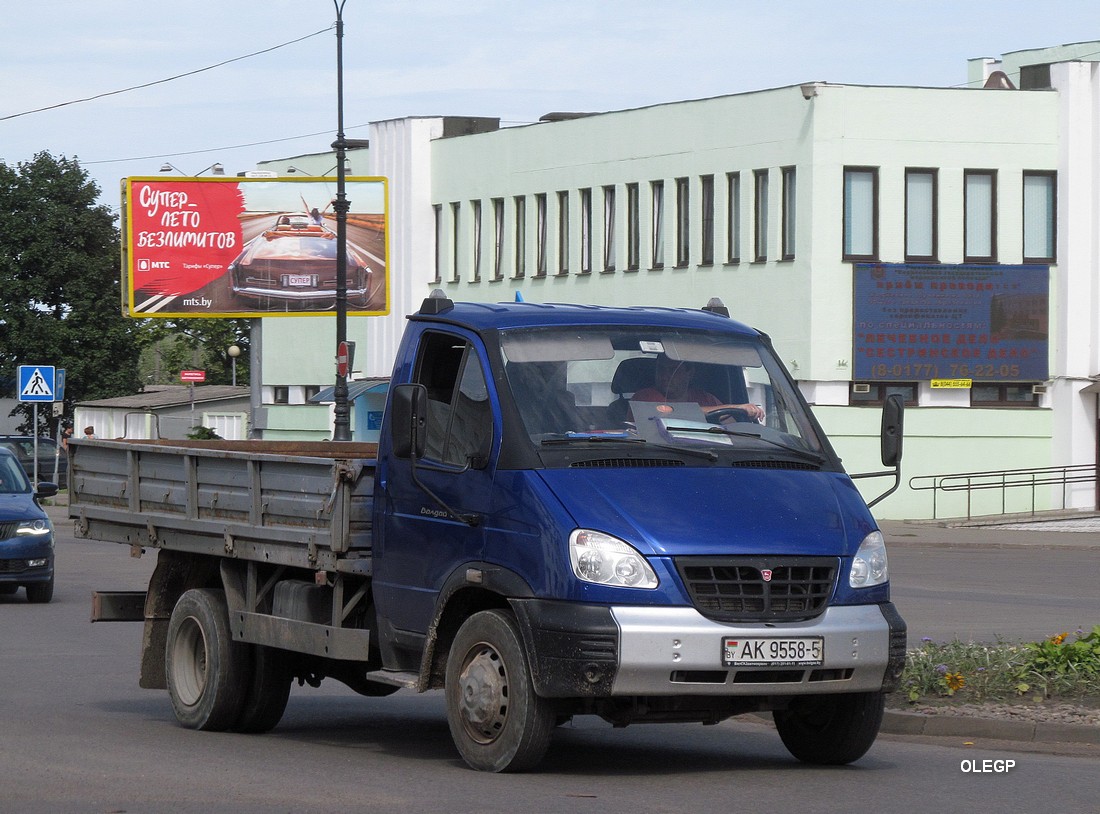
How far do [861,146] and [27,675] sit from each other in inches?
1270

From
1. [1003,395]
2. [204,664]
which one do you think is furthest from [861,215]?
[204,664]

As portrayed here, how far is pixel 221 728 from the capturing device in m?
11.3

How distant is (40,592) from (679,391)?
1377 centimetres

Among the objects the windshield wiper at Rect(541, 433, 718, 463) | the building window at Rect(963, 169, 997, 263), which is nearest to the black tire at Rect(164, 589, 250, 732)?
the windshield wiper at Rect(541, 433, 718, 463)

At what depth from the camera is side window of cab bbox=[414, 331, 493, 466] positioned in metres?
9.45

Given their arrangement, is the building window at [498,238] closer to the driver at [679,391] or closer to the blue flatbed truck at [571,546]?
the blue flatbed truck at [571,546]

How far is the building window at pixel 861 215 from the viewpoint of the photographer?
44.1 m

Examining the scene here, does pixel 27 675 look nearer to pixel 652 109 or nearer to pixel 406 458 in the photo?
pixel 406 458

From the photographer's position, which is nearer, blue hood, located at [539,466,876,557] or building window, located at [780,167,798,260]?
blue hood, located at [539,466,876,557]

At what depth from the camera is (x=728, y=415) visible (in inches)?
379

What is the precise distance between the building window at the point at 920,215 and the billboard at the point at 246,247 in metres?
13.8

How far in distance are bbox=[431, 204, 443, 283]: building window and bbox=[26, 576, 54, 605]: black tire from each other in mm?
36731

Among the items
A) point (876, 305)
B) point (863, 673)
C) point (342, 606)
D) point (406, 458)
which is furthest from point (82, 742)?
point (876, 305)

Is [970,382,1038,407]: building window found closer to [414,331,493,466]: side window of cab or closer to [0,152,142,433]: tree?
[414,331,493,466]: side window of cab
